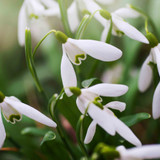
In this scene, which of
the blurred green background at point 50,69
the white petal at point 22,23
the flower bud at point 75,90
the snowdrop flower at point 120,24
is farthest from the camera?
the blurred green background at point 50,69

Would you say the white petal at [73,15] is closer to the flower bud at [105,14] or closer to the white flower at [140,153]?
the flower bud at [105,14]

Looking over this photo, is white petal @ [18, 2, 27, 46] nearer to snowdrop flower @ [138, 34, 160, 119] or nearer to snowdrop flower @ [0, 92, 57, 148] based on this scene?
snowdrop flower @ [0, 92, 57, 148]

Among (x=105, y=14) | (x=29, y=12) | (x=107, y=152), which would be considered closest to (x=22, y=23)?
(x=29, y=12)

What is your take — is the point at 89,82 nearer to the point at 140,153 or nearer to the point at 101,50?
the point at 101,50

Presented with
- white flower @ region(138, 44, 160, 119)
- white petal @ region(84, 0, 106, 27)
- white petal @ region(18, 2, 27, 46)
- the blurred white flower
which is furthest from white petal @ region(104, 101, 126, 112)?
the blurred white flower

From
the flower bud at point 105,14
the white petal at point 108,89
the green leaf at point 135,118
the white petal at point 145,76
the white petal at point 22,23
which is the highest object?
the flower bud at point 105,14

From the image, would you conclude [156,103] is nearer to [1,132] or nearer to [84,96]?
[84,96]

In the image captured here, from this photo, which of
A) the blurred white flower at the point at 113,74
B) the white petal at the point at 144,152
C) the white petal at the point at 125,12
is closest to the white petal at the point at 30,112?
the white petal at the point at 144,152

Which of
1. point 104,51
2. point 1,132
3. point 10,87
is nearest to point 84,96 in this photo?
point 104,51
